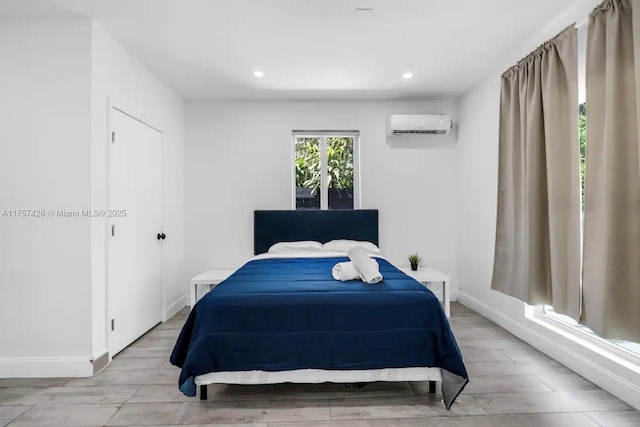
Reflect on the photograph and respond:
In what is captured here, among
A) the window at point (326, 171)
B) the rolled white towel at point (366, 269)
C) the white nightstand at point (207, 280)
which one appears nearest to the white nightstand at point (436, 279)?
the window at point (326, 171)

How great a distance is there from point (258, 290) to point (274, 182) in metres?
2.41

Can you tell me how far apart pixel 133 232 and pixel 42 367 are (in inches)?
46.0

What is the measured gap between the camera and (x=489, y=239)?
372cm

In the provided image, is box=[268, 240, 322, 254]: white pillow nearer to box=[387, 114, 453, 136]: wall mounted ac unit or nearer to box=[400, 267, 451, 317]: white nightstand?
box=[400, 267, 451, 317]: white nightstand

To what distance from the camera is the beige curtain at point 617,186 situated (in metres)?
1.92

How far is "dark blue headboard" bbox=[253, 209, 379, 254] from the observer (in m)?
4.38

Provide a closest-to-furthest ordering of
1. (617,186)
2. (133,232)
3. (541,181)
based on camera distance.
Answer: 1. (617,186)
2. (541,181)
3. (133,232)

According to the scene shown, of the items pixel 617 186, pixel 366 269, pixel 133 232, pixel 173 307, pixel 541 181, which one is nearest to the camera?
pixel 617 186

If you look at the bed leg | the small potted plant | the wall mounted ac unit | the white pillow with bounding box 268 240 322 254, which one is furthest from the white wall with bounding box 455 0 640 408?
the bed leg

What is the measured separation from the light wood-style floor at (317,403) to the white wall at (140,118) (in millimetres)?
419

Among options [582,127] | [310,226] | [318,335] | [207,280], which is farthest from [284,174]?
[582,127]

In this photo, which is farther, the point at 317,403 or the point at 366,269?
the point at 366,269

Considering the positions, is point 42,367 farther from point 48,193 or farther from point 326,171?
point 326,171

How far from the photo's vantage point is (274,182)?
452cm
